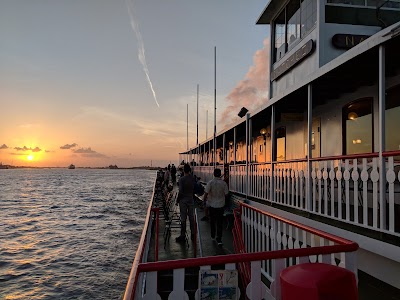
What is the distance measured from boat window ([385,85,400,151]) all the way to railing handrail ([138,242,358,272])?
17.9 ft

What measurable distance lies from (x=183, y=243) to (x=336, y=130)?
5.51 metres

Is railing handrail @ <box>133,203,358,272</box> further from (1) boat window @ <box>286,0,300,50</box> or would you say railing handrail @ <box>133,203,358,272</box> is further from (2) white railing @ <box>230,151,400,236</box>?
(1) boat window @ <box>286,0,300,50</box>

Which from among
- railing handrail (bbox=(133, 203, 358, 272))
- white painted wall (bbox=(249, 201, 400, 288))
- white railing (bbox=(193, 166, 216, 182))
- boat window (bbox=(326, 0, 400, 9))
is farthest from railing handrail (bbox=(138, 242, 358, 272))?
white railing (bbox=(193, 166, 216, 182))

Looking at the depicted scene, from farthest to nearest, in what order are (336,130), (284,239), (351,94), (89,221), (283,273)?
(89,221) → (336,130) → (351,94) → (284,239) → (283,273)

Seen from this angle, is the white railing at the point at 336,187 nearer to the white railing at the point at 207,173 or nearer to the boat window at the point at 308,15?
the boat window at the point at 308,15

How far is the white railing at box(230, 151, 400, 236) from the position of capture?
5.06m

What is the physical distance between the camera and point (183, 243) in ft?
33.7

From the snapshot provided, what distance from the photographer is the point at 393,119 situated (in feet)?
26.1

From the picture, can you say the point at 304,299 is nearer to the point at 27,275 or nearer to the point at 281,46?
the point at 281,46

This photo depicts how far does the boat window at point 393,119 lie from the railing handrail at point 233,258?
547cm

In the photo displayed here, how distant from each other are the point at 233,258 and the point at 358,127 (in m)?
7.22

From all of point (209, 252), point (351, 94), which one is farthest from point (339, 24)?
point (209, 252)

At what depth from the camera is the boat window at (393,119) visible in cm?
774

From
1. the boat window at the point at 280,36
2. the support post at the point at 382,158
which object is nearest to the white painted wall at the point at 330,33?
the boat window at the point at 280,36
